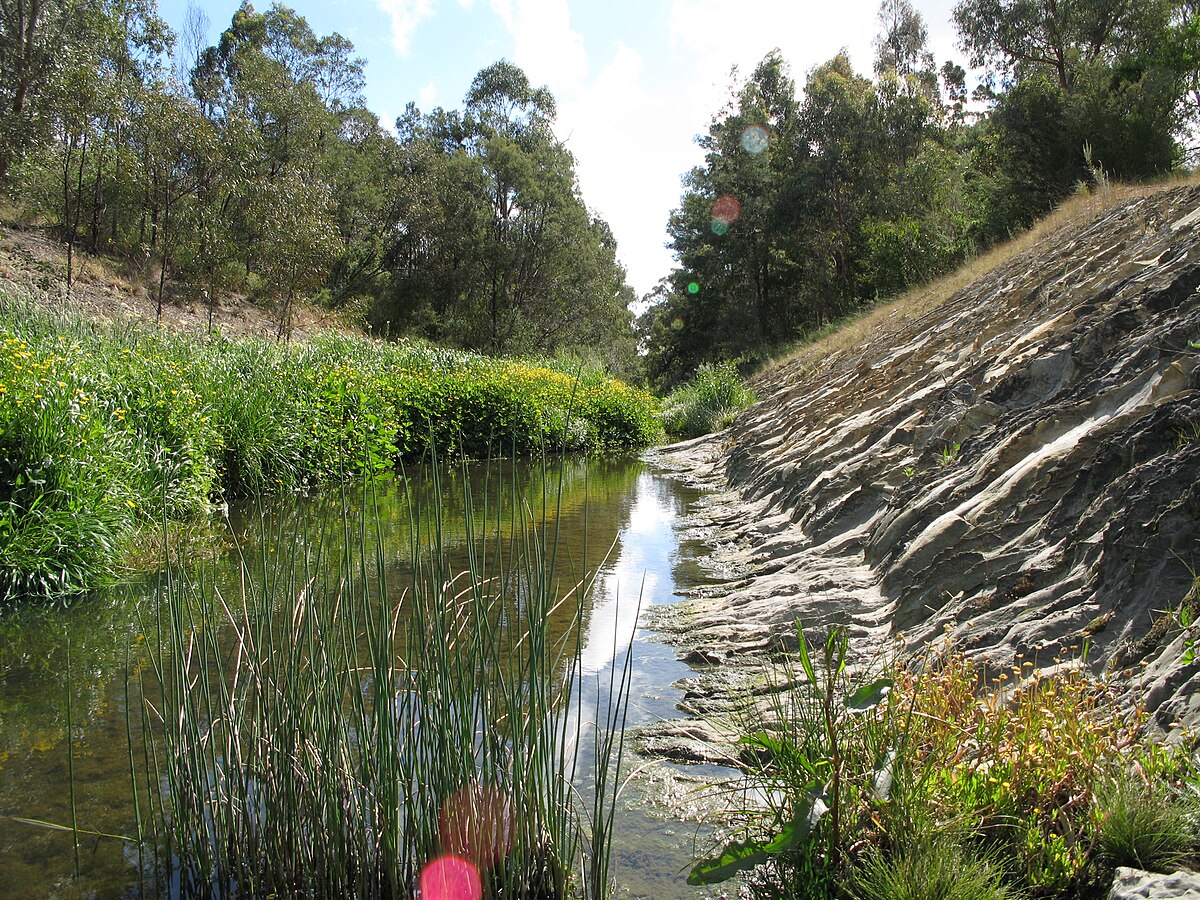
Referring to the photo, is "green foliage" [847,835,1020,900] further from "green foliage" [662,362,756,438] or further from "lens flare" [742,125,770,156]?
"lens flare" [742,125,770,156]

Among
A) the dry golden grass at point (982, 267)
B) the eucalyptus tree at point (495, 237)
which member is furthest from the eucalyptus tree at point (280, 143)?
the dry golden grass at point (982, 267)

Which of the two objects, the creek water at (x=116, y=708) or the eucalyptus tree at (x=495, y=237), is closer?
the creek water at (x=116, y=708)

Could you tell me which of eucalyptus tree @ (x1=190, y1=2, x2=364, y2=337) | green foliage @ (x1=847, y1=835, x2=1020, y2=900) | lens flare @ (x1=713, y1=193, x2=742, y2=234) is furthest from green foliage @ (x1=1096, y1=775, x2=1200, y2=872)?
lens flare @ (x1=713, y1=193, x2=742, y2=234)

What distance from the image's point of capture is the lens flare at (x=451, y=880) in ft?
7.97

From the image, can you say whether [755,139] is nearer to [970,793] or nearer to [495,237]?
[495,237]

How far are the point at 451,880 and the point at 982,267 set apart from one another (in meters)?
15.9

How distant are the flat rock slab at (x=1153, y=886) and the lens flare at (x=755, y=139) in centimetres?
3844

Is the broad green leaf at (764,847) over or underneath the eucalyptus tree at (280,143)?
underneath

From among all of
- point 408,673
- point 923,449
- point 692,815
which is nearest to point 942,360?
point 923,449

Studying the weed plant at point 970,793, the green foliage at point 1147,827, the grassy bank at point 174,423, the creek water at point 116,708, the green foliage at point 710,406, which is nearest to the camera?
the green foliage at point 1147,827

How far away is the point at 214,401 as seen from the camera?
9977 millimetres

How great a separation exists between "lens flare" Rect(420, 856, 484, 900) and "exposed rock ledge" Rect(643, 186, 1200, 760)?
158 cm

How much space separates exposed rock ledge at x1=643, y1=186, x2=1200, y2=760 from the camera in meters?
3.30

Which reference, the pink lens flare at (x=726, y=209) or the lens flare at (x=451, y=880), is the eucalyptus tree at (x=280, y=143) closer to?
the pink lens flare at (x=726, y=209)
